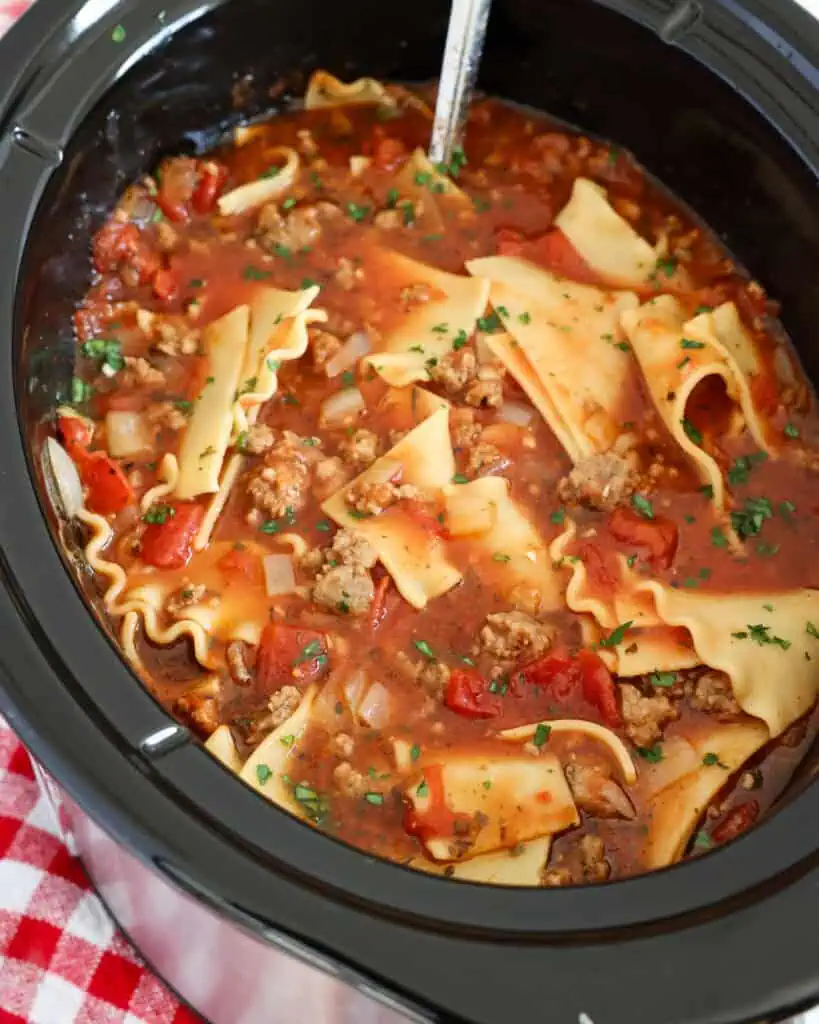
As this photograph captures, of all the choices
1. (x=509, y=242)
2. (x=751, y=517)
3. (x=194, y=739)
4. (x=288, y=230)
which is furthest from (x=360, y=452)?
(x=194, y=739)

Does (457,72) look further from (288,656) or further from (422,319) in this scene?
(288,656)

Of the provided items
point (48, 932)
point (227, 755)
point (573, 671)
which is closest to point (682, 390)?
point (573, 671)

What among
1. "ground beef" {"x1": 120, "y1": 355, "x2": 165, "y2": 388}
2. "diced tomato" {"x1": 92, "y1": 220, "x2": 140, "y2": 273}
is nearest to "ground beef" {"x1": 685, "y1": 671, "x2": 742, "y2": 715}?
"ground beef" {"x1": 120, "y1": 355, "x2": 165, "y2": 388}

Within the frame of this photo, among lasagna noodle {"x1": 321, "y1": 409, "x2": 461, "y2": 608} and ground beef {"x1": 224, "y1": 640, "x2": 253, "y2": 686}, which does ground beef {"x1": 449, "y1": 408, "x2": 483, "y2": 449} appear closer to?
lasagna noodle {"x1": 321, "y1": 409, "x2": 461, "y2": 608}

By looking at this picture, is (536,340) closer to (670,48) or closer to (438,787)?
(670,48)

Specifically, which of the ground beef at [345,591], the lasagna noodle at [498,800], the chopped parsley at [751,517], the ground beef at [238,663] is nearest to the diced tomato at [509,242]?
the chopped parsley at [751,517]

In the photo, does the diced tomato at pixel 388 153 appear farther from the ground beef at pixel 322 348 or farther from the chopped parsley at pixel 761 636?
the chopped parsley at pixel 761 636
